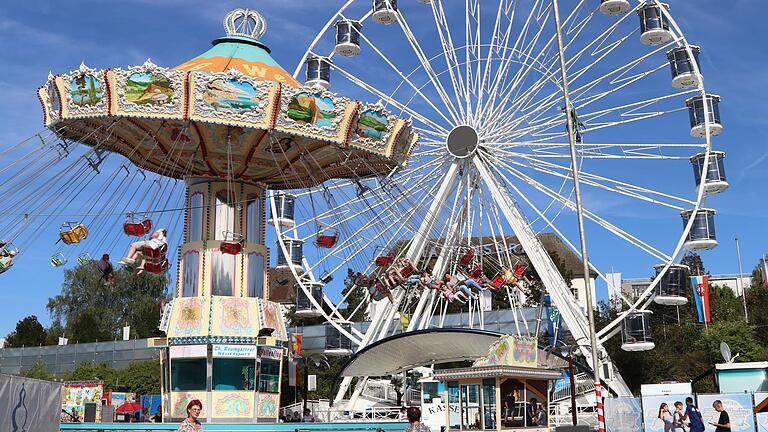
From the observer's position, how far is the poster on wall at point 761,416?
59.0 feet

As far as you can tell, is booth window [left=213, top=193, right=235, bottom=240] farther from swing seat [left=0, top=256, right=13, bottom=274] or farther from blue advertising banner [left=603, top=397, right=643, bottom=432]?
blue advertising banner [left=603, top=397, right=643, bottom=432]

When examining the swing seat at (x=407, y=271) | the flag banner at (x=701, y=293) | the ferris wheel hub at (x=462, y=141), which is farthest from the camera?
the flag banner at (x=701, y=293)

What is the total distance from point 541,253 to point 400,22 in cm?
1115

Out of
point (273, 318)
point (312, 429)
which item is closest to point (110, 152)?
point (273, 318)

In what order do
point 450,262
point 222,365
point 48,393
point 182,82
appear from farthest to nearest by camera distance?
1. point 450,262
2. point 222,365
3. point 182,82
4. point 48,393

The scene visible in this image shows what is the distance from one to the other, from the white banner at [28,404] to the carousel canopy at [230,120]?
10663mm

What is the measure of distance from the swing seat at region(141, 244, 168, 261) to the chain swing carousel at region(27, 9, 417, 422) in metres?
0.03

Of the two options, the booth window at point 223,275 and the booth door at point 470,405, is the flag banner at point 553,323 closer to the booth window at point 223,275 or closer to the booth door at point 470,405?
the booth door at point 470,405

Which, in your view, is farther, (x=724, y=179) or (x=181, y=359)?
(x=724, y=179)

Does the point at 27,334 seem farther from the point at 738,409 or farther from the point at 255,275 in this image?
the point at 738,409

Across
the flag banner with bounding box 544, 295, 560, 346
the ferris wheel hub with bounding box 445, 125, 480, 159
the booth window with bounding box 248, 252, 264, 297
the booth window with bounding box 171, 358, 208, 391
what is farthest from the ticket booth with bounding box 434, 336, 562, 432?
the ferris wheel hub with bounding box 445, 125, 480, 159

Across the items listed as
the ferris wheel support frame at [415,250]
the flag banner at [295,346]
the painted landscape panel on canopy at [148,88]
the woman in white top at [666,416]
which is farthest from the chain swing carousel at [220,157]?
the woman in white top at [666,416]

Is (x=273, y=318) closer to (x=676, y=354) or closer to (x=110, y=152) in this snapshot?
(x=110, y=152)

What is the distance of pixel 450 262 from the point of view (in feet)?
111
